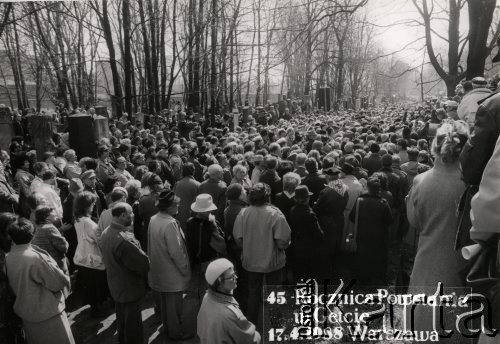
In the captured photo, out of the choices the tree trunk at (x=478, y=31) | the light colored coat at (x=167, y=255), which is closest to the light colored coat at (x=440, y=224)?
the light colored coat at (x=167, y=255)

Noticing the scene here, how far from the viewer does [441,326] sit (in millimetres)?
3186

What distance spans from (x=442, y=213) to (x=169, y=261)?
2.71 m

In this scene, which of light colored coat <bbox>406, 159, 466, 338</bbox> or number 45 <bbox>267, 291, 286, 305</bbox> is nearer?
light colored coat <bbox>406, 159, 466, 338</bbox>

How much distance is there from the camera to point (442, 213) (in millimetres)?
3129

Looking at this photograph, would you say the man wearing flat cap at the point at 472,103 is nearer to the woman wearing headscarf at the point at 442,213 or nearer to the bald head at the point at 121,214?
the woman wearing headscarf at the point at 442,213

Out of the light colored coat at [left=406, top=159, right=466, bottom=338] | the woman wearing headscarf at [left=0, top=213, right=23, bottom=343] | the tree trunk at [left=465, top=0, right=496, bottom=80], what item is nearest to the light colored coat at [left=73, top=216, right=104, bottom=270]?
the woman wearing headscarf at [left=0, top=213, right=23, bottom=343]

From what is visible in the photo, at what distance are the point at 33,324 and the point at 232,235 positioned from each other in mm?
2141

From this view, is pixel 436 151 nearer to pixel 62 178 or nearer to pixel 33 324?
pixel 33 324

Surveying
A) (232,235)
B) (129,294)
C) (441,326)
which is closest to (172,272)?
(129,294)

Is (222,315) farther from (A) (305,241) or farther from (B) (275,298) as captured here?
(A) (305,241)

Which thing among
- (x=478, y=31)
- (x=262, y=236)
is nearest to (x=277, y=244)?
(x=262, y=236)

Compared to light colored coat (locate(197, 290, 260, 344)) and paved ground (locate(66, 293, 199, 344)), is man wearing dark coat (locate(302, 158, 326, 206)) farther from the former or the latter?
light colored coat (locate(197, 290, 260, 344))

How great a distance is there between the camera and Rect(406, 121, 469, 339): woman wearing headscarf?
10.1ft

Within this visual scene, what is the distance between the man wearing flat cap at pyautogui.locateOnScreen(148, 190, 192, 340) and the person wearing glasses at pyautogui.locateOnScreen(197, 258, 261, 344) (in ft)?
4.77
